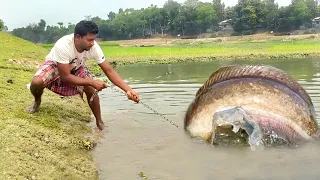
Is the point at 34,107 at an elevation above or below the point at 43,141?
above

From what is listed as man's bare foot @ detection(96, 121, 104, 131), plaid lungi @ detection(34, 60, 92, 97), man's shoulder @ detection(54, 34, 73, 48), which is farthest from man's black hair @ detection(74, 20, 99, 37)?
man's bare foot @ detection(96, 121, 104, 131)

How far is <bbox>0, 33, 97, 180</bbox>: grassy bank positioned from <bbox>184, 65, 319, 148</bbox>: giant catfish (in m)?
1.52

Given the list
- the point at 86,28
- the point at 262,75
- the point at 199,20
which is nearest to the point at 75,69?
the point at 86,28

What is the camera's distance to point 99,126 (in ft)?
18.0

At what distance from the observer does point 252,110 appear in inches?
191

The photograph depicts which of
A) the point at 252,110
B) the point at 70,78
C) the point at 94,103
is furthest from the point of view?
the point at 94,103

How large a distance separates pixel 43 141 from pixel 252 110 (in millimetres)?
2464

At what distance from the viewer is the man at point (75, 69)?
15.0ft

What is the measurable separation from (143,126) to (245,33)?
58505mm

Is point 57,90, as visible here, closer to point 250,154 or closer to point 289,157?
point 250,154

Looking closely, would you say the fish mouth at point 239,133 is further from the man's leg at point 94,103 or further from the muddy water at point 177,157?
the man's leg at point 94,103

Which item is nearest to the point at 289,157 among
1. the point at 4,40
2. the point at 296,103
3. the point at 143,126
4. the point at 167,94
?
the point at 296,103

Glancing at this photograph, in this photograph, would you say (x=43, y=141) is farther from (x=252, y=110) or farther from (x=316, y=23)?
(x=316, y=23)

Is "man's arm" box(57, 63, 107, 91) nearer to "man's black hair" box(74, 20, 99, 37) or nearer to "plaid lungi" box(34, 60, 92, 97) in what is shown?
"plaid lungi" box(34, 60, 92, 97)
